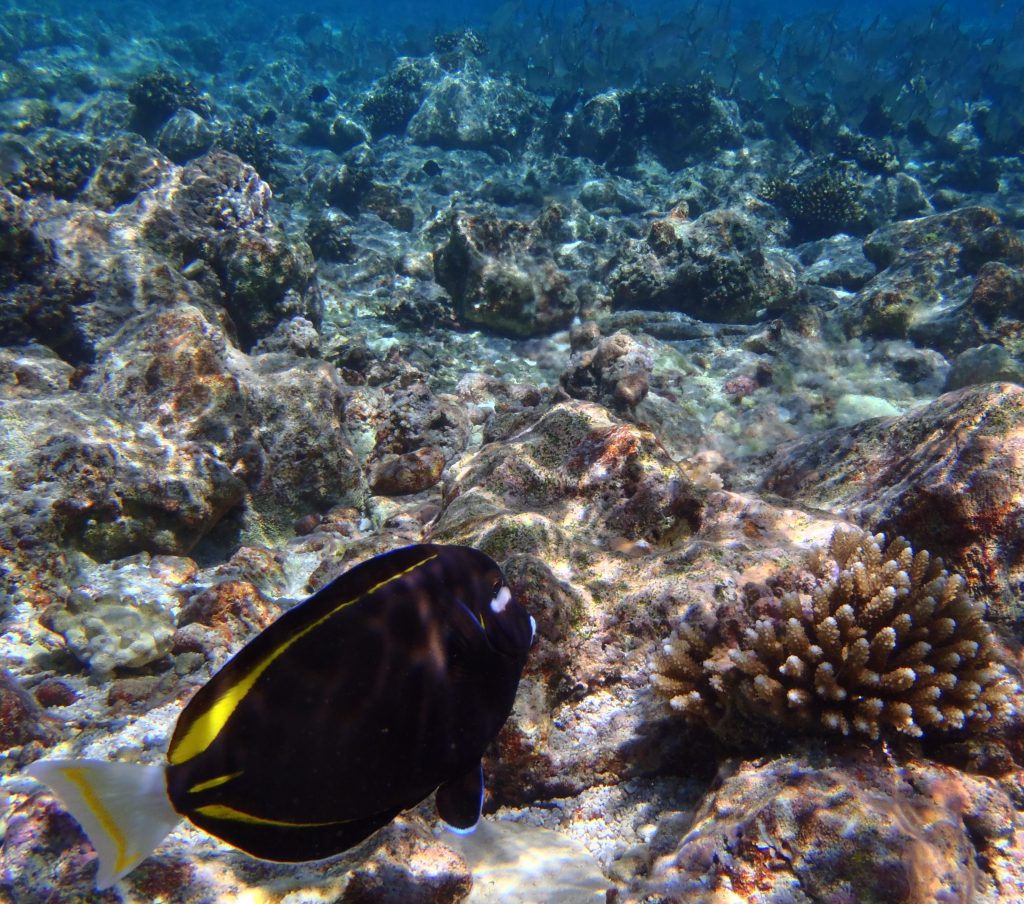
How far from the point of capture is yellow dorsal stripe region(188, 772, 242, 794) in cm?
101

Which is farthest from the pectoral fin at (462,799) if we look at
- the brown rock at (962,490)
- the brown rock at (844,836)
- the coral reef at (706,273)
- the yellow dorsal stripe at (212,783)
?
the coral reef at (706,273)

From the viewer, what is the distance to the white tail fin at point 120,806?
98 centimetres

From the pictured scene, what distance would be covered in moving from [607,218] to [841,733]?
13.1 m

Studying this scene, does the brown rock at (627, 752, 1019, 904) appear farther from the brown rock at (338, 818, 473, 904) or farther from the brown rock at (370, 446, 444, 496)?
the brown rock at (370, 446, 444, 496)

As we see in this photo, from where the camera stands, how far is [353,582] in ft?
4.01

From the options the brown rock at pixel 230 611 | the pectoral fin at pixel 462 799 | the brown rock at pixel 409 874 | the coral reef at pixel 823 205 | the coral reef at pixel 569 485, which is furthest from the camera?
the coral reef at pixel 823 205

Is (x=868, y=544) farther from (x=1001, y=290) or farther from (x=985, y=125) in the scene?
(x=985, y=125)

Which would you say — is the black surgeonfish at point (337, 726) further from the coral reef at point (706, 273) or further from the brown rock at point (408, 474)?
the coral reef at point (706, 273)

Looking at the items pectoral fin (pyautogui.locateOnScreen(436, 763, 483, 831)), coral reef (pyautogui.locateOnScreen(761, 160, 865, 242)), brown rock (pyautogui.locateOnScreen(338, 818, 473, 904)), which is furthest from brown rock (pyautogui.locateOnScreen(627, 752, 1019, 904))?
coral reef (pyautogui.locateOnScreen(761, 160, 865, 242))

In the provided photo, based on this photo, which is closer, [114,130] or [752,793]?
[752,793]

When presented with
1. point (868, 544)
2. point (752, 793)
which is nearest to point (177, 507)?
point (752, 793)

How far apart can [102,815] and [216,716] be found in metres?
0.24

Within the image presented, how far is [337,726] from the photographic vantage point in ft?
3.65

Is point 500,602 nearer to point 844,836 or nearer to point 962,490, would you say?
point 844,836
